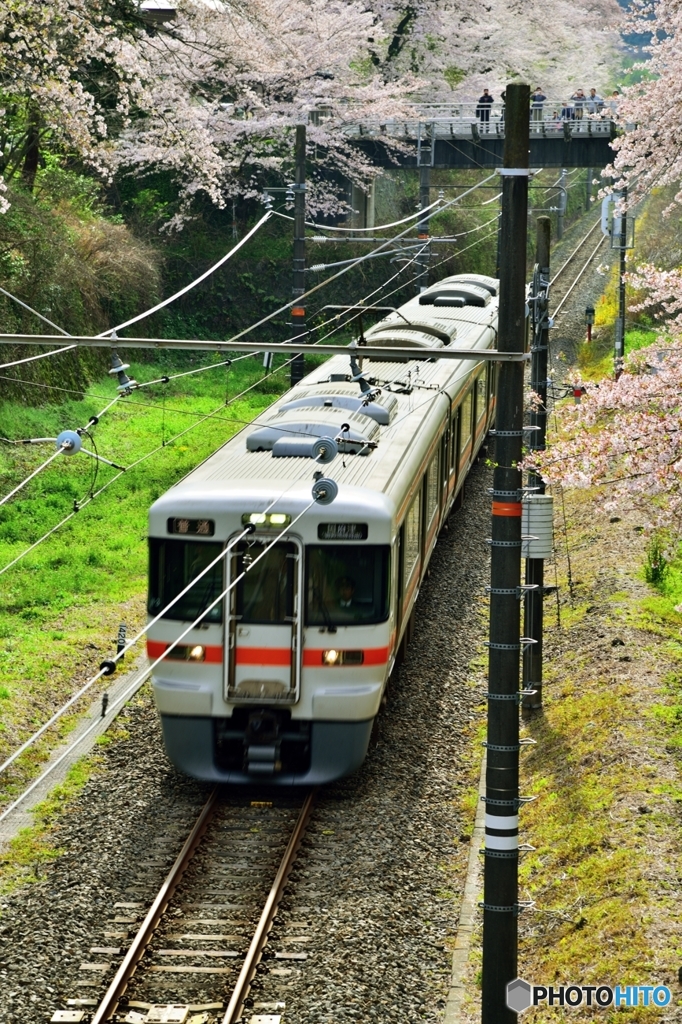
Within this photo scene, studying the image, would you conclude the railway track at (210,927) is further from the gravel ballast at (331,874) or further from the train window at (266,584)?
the train window at (266,584)

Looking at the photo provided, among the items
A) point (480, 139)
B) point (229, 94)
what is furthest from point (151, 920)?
point (480, 139)

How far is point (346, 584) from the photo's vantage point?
10.4 meters

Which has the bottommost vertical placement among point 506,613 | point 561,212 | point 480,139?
point 506,613

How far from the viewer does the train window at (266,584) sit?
10.3m

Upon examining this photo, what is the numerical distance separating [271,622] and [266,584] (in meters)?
0.29

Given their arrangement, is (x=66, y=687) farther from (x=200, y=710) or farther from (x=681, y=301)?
(x=681, y=301)

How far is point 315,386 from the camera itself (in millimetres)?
14234

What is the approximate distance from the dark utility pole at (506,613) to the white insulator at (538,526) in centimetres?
424

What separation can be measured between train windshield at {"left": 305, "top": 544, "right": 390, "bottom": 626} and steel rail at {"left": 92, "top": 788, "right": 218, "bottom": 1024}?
1.69 meters

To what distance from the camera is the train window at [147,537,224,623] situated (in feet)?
33.8

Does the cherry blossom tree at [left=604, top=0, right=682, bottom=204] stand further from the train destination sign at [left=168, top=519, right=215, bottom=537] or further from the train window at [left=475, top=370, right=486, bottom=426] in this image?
the train destination sign at [left=168, top=519, right=215, bottom=537]

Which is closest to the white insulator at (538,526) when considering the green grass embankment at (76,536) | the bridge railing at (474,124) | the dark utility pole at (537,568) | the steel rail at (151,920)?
the dark utility pole at (537,568)

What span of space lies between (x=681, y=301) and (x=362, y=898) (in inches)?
262

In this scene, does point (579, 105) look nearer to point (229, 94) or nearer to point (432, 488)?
point (229, 94)
